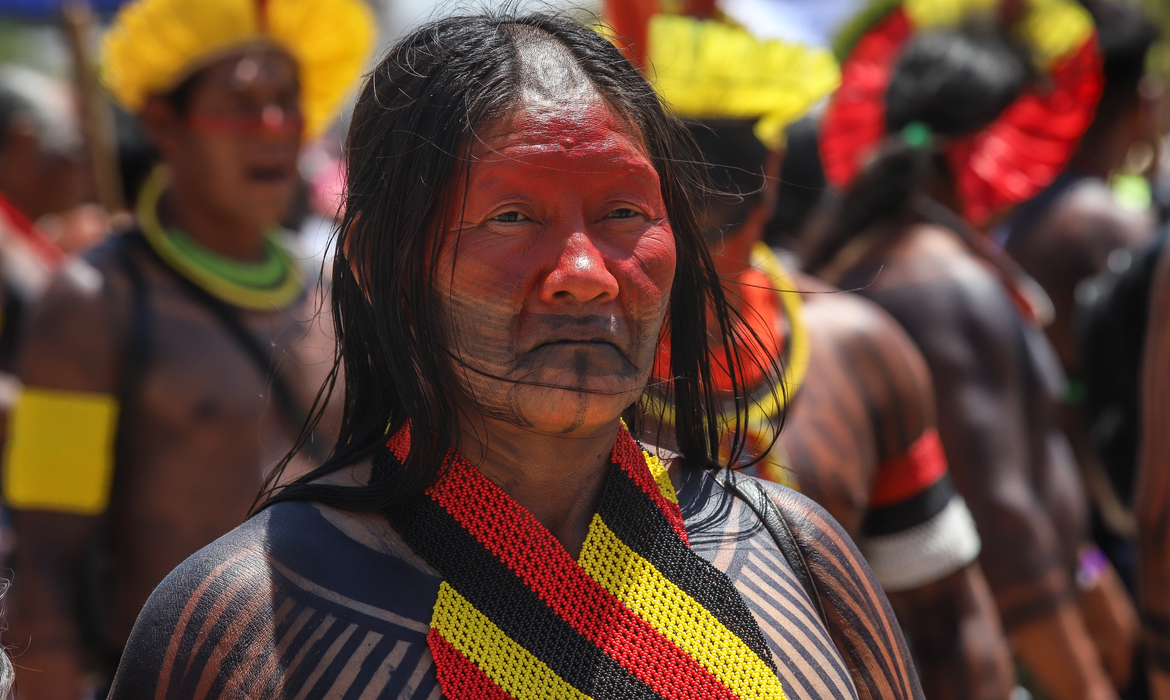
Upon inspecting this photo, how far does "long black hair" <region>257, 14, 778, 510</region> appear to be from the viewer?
1425 millimetres

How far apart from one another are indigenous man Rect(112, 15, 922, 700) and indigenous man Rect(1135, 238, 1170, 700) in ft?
5.94

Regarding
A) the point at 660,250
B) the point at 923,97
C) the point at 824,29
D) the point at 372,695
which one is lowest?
the point at 824,29

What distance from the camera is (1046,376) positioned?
379 cm

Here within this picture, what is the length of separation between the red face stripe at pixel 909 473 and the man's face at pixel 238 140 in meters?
1.90

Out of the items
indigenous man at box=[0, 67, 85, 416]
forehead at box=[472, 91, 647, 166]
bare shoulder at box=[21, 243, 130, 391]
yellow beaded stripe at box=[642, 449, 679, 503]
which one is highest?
forehead at box=[472, 91, 647, 166]

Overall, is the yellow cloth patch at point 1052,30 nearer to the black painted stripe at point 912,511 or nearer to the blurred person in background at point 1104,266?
the blurred person in background at point 1104,266

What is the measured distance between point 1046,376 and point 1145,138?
9.98ft

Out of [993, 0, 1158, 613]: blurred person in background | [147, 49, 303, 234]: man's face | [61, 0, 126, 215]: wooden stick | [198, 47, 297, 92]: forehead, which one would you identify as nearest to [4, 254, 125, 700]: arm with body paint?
[147, 49, 303, 234]: man's face

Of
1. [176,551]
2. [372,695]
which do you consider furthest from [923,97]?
[372,695]

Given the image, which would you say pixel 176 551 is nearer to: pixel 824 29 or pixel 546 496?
pixel 546 496

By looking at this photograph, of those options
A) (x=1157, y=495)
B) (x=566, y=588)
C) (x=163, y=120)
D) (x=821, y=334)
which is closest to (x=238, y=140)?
(x=163, y=120)

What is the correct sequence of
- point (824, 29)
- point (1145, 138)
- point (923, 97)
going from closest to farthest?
point (923, 97) → point (1145, 138) → point (824, 29)

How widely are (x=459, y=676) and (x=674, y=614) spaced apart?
0.28 m

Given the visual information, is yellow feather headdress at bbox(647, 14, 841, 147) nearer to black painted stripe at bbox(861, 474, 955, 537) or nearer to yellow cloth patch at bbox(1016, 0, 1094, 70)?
black painted stripe at bbox(861, 474, 955, 537)
